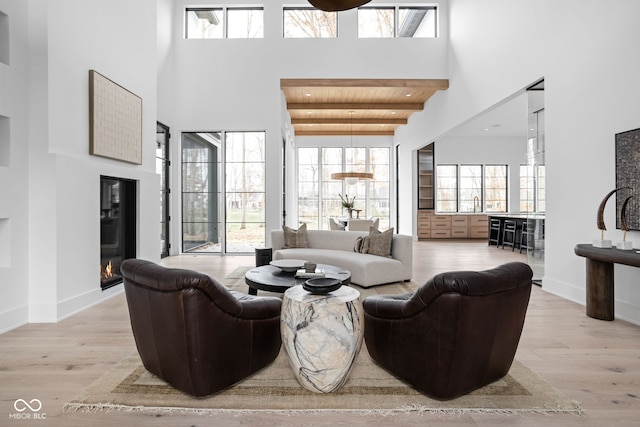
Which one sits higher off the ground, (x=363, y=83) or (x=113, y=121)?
(x=363, y=83)

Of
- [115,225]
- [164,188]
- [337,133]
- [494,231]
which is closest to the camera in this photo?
[115,225]

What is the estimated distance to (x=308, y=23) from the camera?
760 centimetres

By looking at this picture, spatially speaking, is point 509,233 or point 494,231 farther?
point 494,231

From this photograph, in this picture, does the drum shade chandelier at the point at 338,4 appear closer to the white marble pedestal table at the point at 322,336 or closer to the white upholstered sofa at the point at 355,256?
the white marble pedestal table at the point at 322,336

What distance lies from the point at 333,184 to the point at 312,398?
34.6 feet

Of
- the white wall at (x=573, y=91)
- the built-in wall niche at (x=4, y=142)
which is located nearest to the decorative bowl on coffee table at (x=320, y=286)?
the built-in wall niche at (x=4, y=142)

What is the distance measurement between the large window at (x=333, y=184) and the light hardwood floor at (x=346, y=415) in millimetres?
8397

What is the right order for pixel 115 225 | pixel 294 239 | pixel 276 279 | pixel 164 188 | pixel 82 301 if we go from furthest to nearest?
1. pixel 164 188
2. pixel 294 239
3. pixel 115 225
4. pixel 82 301
5. pixel 276 279

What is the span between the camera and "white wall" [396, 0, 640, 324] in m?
3.53

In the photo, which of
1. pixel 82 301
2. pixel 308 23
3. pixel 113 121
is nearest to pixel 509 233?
pixel 308 23

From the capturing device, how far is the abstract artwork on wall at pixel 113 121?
13.0 ft

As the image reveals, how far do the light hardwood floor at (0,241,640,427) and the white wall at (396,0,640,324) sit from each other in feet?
2.09

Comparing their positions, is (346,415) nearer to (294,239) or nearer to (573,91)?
(294,239)

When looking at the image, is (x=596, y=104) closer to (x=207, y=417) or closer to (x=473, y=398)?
(x=473, y=398)
